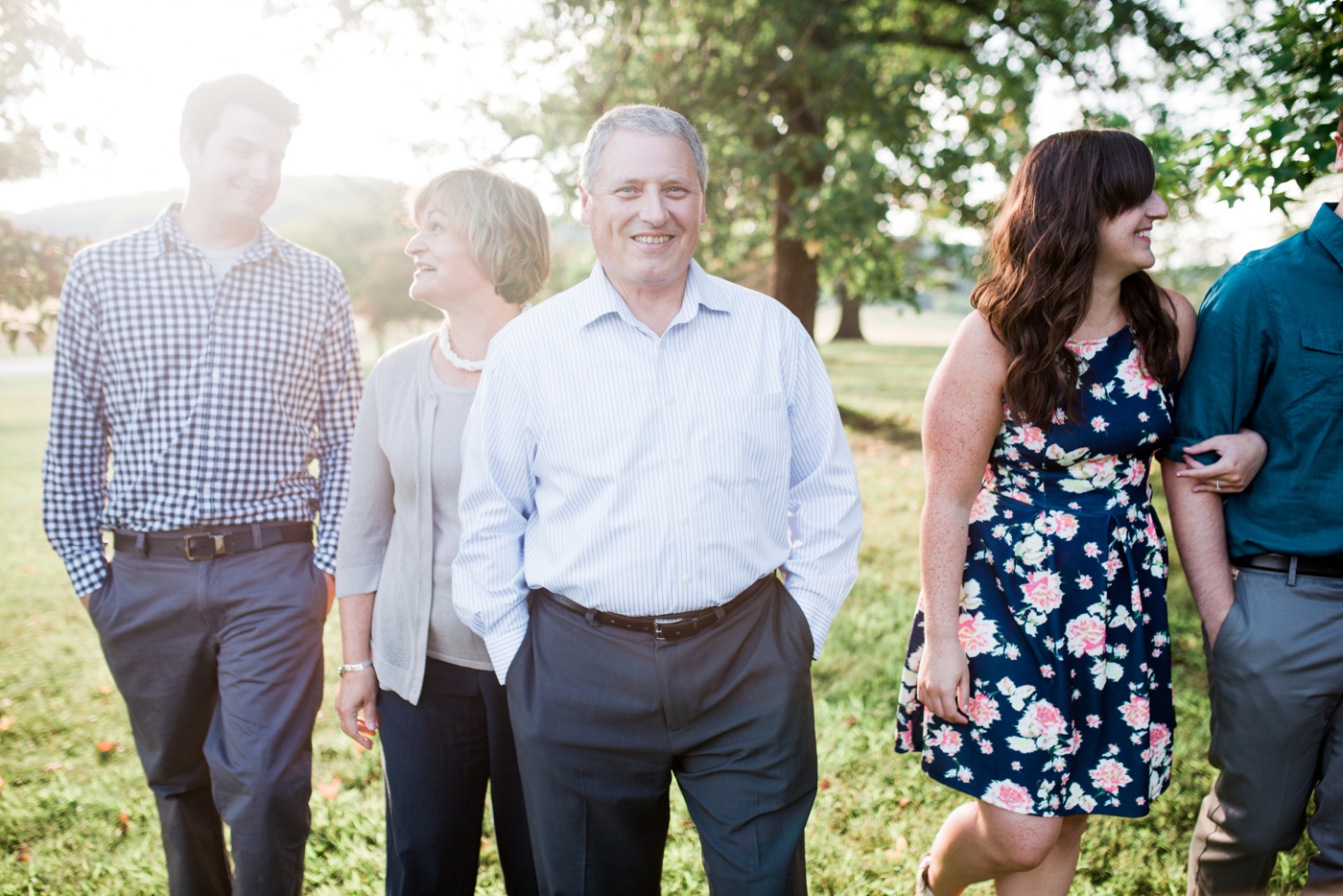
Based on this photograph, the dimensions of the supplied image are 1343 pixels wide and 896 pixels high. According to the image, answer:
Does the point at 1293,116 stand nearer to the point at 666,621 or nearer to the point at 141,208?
the point at 666,621

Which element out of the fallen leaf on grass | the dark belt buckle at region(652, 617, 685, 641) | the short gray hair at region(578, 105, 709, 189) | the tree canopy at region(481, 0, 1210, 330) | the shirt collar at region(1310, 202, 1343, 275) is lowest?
the fallen leaf on grass

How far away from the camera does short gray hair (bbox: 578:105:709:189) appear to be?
2094mm

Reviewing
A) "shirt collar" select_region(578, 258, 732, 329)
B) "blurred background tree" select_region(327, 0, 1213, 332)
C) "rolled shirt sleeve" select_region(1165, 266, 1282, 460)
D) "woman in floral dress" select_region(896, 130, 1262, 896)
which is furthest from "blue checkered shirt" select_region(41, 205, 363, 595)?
"blurred background tree" select_region(327, 0, 1213, 332)

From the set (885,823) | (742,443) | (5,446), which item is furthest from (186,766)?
(5,446)

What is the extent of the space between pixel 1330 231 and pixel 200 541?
314 centimetres

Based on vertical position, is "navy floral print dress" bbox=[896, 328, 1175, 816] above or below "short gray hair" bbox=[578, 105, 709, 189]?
below

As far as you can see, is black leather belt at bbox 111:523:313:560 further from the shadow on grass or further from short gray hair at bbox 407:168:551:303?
the shadow on grass

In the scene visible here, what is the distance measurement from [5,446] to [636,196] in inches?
737

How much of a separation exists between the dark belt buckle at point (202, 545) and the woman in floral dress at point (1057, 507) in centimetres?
201

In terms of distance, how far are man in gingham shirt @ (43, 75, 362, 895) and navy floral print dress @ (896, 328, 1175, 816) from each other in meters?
1.95

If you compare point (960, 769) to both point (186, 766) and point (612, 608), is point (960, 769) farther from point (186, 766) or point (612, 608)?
point (186, 766)

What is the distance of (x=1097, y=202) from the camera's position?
227cm

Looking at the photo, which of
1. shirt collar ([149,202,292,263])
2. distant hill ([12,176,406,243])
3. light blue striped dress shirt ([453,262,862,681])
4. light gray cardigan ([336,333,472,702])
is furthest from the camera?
distant hill ([12,176,406,243])

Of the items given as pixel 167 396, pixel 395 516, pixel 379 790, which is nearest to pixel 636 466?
→ pixel 395 516
